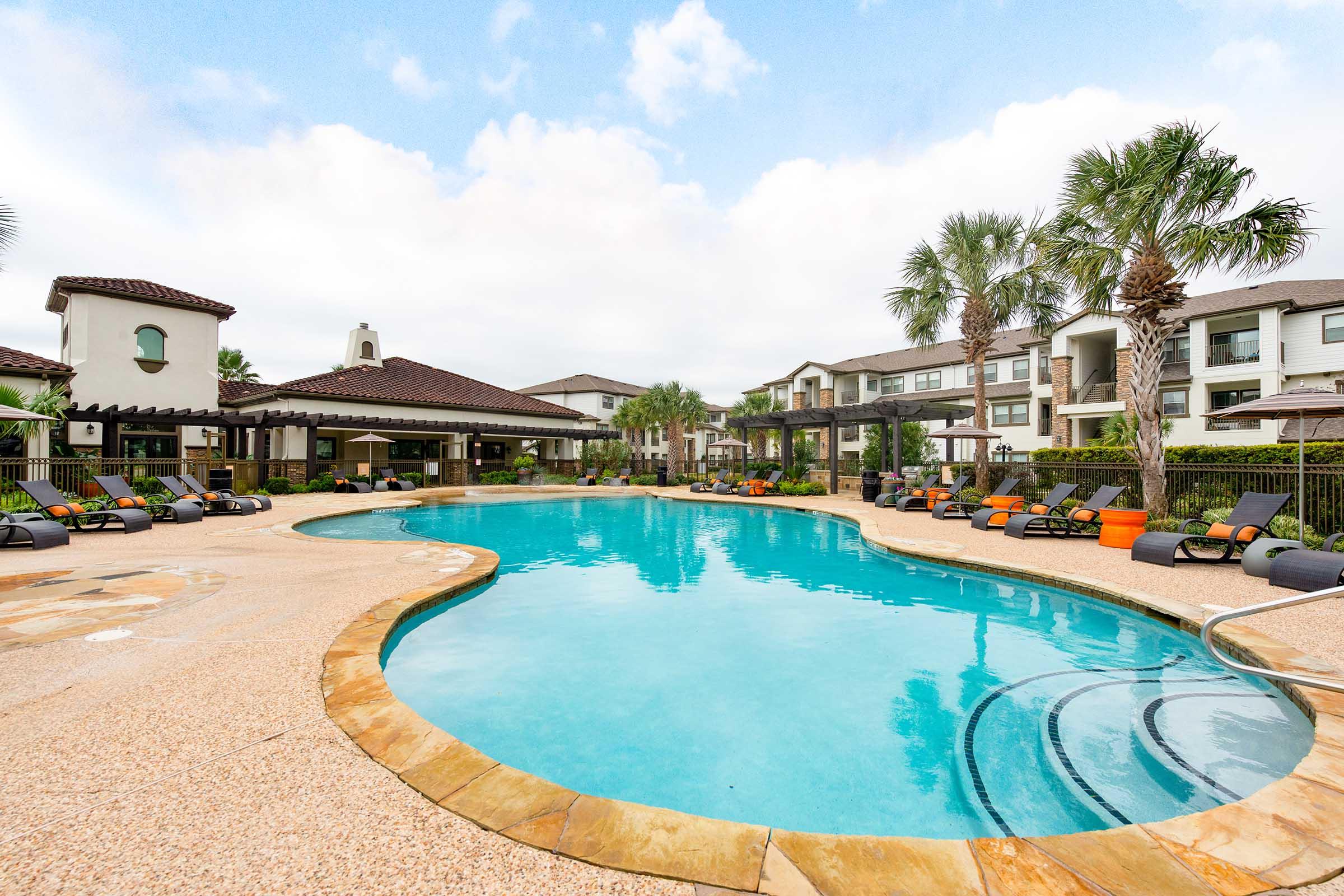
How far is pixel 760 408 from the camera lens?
1753 inches

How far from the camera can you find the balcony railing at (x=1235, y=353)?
78.2 feet

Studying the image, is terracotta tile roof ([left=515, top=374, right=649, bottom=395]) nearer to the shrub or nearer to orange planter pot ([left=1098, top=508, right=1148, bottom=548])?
the shrub

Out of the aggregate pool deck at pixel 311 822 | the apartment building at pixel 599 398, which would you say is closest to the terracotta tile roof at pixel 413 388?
the apartment building at pixel 599 398

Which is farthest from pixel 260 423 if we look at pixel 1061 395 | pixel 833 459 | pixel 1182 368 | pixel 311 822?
pixel 1182 368

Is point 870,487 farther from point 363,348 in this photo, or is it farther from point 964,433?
point 363,348

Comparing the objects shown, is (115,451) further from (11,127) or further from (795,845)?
(795,845)

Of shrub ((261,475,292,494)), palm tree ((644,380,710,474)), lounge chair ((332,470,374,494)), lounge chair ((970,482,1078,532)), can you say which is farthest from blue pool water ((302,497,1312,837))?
palm tree ((644,380,710,474))

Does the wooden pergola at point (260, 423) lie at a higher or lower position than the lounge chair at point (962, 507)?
higher

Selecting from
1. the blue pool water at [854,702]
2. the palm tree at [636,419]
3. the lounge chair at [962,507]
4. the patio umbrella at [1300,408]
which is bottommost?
the blue pool water at [854,702]

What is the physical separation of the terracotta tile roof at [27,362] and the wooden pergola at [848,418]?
24496 millimetres

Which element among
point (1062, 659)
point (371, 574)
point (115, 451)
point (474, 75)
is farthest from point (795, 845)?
point (115, 451)

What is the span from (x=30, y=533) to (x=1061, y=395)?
119 feet

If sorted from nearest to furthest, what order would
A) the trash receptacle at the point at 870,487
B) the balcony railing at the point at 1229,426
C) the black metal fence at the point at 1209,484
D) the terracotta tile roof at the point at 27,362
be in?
the black metal fence at the point at 1209,484, the terracotta tile roof at the point at 27,362, the trash receptacle at the point at 870,487, the balcony railing at the point at 1229,426

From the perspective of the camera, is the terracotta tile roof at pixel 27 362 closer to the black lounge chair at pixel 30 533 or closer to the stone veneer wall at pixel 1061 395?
the black lounge chair at pixel 30 533
